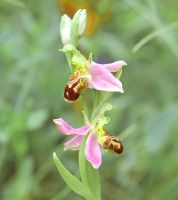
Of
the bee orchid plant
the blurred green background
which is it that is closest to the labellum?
the bee orchid plant

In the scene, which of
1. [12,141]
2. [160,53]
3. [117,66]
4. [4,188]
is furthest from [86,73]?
[160,53]

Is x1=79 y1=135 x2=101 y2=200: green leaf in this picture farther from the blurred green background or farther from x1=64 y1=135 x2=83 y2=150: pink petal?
the blurred green background

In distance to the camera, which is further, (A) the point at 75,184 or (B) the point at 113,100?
(B) the point at 113,100

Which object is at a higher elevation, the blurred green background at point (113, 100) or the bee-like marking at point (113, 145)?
the blurred green background at point (113, 100)

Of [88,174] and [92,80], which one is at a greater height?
[92,80]

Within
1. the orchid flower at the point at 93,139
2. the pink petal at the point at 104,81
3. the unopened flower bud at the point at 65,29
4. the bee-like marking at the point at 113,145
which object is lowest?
the bee-like marking at the point at 113,145

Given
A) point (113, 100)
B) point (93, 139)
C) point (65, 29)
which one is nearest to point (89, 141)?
point (93, 139)

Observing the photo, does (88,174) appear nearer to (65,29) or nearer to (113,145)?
(113,145)

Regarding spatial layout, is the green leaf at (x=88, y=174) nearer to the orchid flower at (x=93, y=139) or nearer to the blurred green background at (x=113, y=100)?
the orchid flower at (x=93, y=139)

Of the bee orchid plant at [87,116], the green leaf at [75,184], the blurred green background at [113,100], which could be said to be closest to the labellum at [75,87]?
the bee orchid plant at [87,116]
